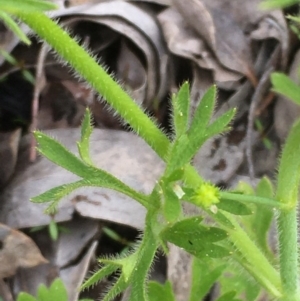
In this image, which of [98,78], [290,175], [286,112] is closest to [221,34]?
[286,112]

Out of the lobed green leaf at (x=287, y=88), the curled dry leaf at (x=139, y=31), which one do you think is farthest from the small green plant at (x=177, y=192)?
the curled dry leaf at (x=139, y=31)

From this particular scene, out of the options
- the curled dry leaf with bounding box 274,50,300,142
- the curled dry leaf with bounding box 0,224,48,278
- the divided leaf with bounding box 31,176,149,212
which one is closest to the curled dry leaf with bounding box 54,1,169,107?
the curled dry leaf with bounding box 274,50,300,142

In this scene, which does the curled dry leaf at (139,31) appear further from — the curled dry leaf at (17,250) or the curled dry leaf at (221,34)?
the curled dry leaf at (17,250)

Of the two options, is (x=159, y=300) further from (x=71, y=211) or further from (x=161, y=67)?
(x=161, y=67)

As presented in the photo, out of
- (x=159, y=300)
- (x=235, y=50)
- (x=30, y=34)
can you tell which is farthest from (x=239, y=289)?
(x=30, y=34)

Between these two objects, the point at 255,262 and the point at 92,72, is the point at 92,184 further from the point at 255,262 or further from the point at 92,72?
the point at 255,262

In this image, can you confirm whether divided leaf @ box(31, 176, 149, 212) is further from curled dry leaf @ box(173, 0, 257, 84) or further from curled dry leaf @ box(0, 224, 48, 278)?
curled dry leaf @ box(173, 0, 257, 84)
